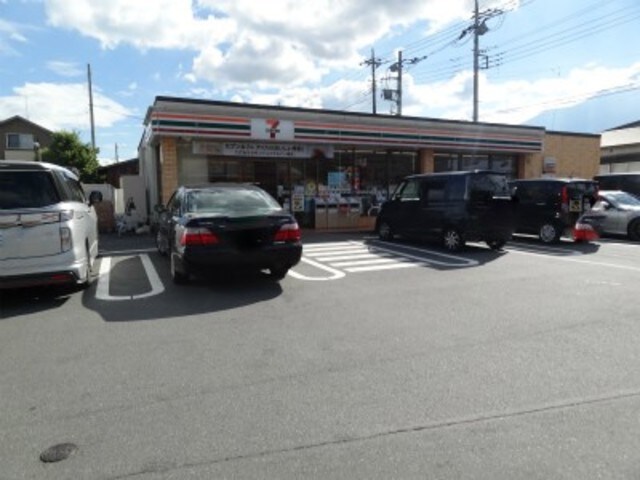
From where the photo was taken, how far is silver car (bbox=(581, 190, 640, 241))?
1407cm

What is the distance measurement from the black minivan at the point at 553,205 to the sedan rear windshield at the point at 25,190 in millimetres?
9793

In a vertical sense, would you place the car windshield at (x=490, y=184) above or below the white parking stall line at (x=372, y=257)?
above

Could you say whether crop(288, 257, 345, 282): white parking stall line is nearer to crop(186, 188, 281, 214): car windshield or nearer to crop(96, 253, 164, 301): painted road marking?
crop(186, 188, 281, 214): car windshield

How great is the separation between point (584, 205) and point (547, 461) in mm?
11237

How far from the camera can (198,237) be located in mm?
7090

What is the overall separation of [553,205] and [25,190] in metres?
11.3

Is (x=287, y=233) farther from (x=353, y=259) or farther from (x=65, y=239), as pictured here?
(x=353, y=259)

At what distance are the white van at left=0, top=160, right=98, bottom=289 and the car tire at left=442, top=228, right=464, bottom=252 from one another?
24.9 ft

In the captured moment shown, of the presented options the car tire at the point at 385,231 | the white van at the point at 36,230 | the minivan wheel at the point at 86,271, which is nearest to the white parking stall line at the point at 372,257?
the car tire at the point at 385,231

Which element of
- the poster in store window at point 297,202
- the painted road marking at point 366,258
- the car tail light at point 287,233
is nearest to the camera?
the car tail light at point 287,233

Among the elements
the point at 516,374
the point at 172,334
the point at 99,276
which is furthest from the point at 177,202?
the point at 516,374

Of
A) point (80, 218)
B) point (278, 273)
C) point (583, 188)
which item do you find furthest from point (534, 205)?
point (80, 218)

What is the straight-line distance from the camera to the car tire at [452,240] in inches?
442

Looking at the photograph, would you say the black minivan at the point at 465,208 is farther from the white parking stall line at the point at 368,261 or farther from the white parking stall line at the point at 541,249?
the white parking stall line at the point at 368,261
